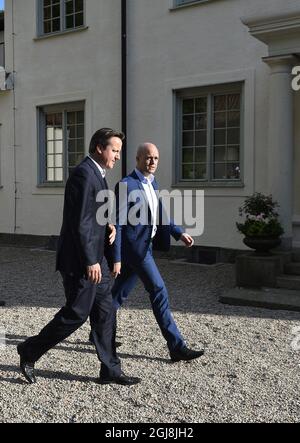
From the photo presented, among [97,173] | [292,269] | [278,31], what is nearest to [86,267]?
[97,173]

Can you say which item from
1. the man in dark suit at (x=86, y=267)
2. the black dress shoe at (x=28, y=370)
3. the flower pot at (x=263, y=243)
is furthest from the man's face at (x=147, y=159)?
the flower pot at (x=263, y=243)

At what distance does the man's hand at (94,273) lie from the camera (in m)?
3.86

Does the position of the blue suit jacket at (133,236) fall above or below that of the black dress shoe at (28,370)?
above

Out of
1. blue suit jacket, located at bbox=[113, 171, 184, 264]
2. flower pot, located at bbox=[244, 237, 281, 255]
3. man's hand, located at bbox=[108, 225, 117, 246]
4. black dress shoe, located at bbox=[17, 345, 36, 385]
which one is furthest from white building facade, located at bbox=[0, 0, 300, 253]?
black dress shoe, located at bbox=[17, 345, 36, 385]

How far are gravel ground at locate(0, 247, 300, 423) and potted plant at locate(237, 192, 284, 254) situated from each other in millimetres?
953

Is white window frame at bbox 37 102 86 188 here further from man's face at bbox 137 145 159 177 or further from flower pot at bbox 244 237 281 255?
man's face at bbox 137 145 159 177

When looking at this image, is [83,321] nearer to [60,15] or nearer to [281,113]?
[281,113]

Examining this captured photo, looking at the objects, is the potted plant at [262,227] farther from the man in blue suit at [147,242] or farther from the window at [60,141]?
the window at [60,141]

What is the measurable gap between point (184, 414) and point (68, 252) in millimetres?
1373

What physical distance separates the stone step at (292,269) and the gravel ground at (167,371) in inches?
42.8

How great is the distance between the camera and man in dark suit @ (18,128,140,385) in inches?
152

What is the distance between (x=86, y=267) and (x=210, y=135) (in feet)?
21.7

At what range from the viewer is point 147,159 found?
4.63 metres

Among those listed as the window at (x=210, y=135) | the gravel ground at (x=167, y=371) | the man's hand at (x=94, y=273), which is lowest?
the gravel ground at (x=167, y=371)
